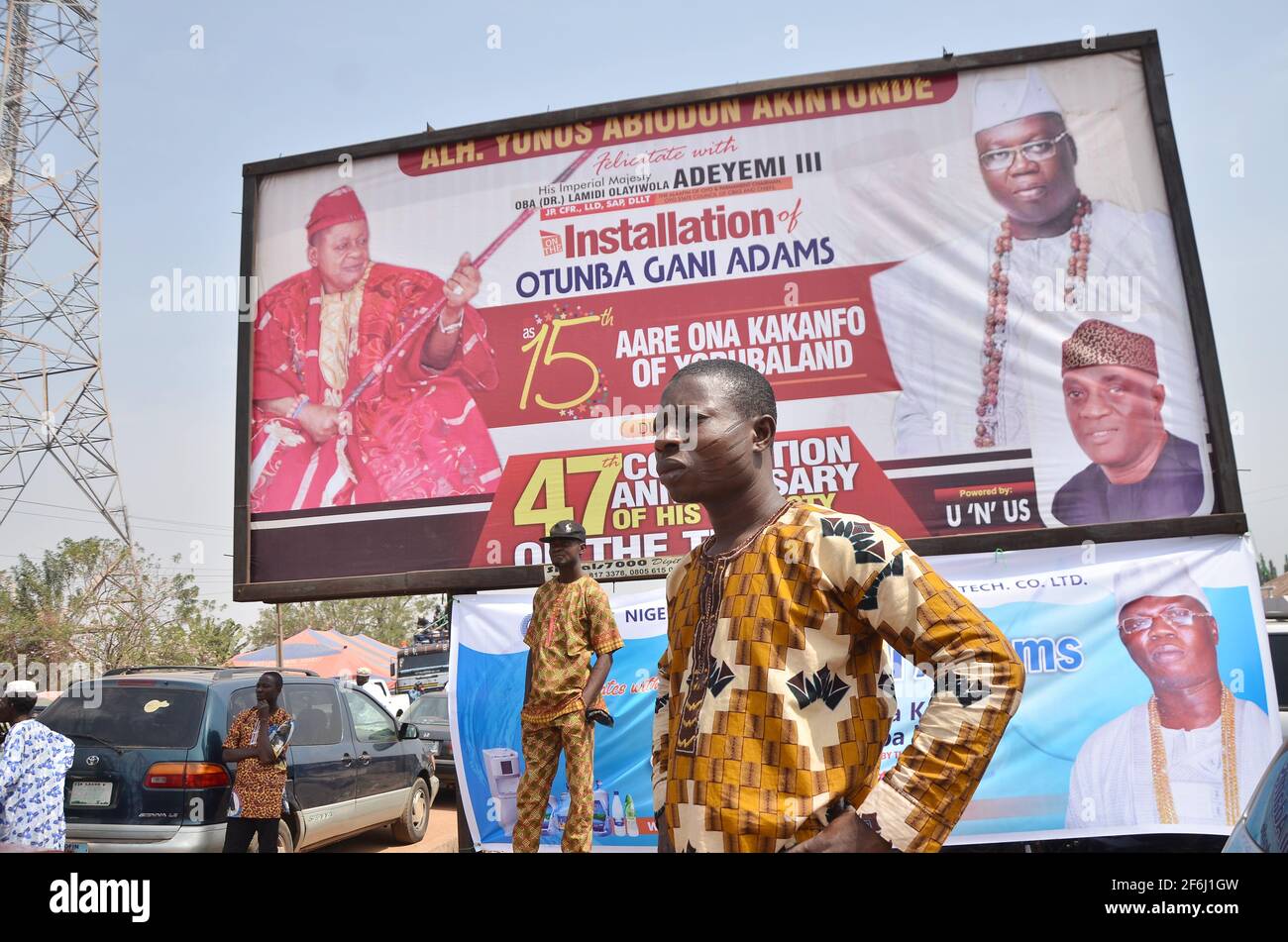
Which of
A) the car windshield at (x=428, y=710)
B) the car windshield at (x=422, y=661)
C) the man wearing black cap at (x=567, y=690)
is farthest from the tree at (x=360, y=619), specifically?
the man wearing black cap at (x=567, y=690)

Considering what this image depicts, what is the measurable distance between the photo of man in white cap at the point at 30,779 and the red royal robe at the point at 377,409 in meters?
1.94

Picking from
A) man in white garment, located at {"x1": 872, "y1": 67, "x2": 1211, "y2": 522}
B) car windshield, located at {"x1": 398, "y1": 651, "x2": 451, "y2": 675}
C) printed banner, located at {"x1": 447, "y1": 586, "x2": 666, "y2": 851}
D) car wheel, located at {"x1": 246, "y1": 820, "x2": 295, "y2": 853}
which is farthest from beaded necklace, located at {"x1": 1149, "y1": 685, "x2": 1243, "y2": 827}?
car windshield, located at {"x1": 398, "y1": 651, "x2": 451, "y2": 675}

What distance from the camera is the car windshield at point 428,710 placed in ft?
37.7

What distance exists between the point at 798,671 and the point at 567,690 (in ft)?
11.0

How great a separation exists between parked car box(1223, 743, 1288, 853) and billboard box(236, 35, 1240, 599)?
316cm

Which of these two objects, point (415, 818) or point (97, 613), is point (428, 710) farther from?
point (97, 613)

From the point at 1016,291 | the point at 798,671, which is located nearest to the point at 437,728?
the point at 1016,291

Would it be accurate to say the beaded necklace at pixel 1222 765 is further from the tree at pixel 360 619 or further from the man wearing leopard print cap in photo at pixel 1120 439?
the tree at pixel 360 619

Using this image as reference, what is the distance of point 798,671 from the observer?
1.75m

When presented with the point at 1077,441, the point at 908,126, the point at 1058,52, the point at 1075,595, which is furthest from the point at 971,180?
the point at 1075,595

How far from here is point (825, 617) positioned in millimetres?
1759

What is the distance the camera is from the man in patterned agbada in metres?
1.56
